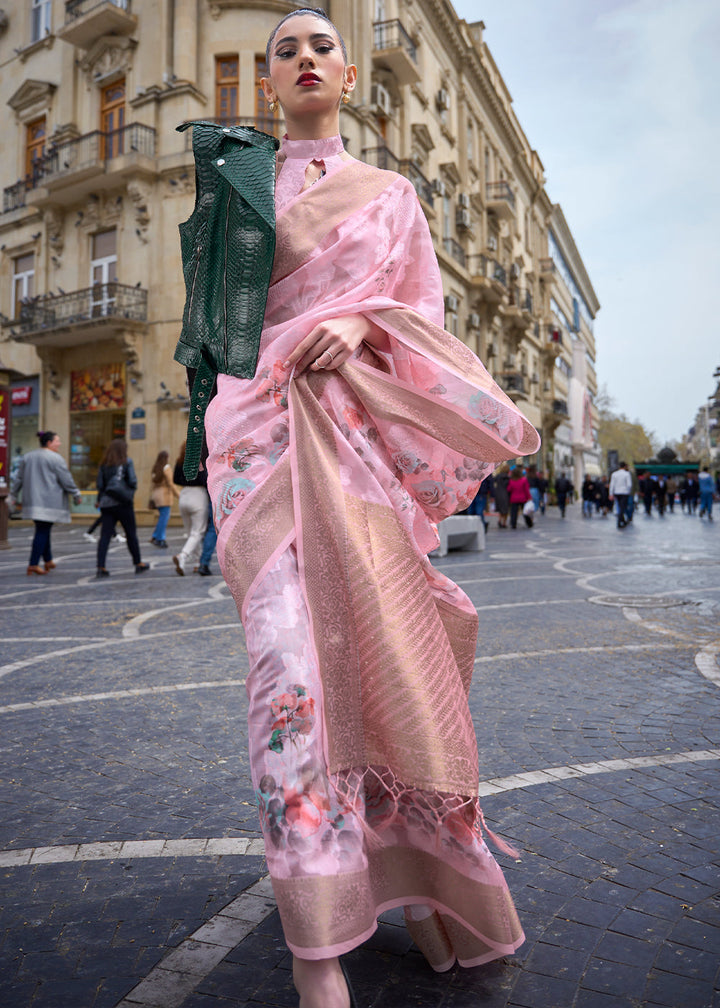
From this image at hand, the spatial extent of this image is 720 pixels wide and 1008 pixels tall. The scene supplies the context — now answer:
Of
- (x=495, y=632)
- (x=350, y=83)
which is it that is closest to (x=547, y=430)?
(x=495, y=632)

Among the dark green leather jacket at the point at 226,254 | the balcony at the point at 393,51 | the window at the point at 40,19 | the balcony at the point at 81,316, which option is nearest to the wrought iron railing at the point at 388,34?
the balcony at the point at 393,51

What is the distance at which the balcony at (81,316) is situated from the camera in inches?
878

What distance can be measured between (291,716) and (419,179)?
2906cm

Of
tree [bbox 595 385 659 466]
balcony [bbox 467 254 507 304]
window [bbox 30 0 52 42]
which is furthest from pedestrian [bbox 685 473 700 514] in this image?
tree [bbox 595 385 659 466]

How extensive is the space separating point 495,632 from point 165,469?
8840 mm

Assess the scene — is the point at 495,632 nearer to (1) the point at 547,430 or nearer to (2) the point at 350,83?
(2) the point at 350,83

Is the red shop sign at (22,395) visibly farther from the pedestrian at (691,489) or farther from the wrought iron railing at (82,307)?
the pedestrian at (691,489)

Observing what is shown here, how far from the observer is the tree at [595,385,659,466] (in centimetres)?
9706

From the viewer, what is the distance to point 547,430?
5375cm

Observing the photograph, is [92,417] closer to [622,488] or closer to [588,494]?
[622,488]

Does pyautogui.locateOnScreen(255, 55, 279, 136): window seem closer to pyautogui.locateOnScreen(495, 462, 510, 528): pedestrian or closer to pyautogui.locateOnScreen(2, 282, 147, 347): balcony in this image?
pyautogui.locateOnScreen(2, 282, 147, 347): balcony

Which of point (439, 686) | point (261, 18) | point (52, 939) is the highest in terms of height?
point (261, 18)

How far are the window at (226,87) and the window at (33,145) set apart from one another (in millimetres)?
7218

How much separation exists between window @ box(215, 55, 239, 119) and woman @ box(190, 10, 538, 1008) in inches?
882
